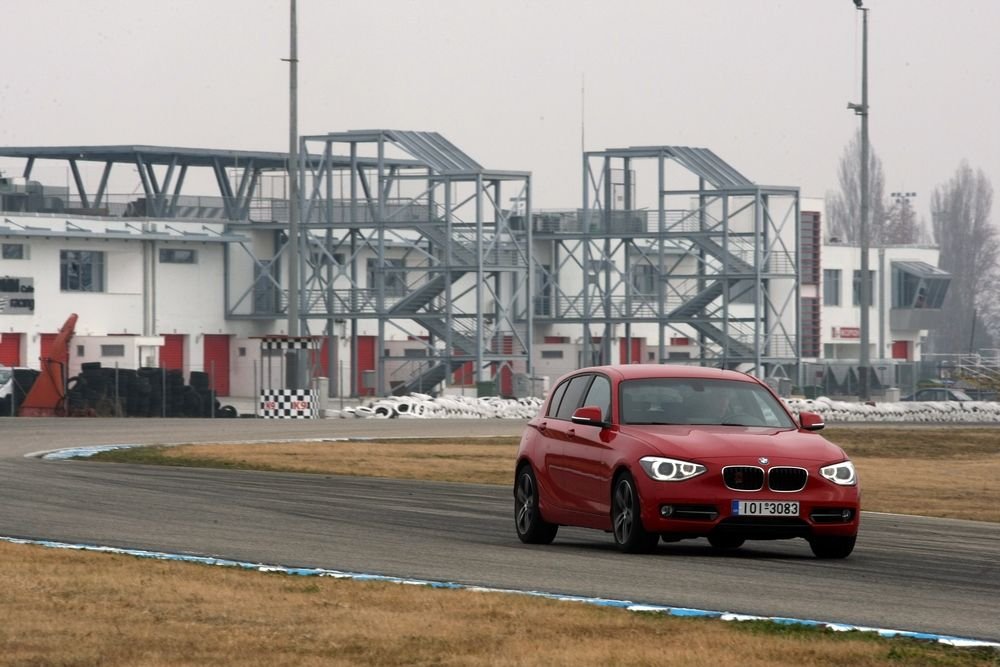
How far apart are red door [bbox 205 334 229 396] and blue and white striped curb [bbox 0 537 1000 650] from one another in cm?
5813

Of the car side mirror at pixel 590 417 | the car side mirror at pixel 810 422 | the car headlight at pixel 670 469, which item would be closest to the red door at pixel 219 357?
the car side mirror at pixel 590 417

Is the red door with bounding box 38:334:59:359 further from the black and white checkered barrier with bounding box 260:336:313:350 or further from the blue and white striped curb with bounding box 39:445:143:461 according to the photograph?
the blue and white striped curb with bounding box 39:445:143:461

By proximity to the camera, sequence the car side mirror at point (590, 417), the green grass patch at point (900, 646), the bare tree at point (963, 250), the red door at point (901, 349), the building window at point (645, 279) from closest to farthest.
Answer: the green grass patch at point (900, 646) < the car side mirror at point (590, 417) < the building window at point (645, 279) < the red door at point (901, 349) < the bare tree at point (963, 250)

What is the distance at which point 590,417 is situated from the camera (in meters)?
13.8

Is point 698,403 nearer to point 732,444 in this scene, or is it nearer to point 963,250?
point 732,444

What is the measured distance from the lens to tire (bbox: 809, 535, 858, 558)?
13406 mm

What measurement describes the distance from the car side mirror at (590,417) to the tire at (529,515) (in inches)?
38.1

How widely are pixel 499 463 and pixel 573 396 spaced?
13.8 meters

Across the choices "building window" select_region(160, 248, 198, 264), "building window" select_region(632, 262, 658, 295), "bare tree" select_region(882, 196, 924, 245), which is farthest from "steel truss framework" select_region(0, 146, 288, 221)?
"bare tree" select_region(882, 196, 924, 245)

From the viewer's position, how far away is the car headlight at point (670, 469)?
13078 mm

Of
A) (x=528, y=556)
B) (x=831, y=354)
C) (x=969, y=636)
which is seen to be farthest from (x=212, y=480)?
(x=831, y=354)

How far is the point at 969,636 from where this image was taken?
9.23m

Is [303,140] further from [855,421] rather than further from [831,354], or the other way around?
[831,354]

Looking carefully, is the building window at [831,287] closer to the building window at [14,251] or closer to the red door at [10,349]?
the building window at [14,251]
